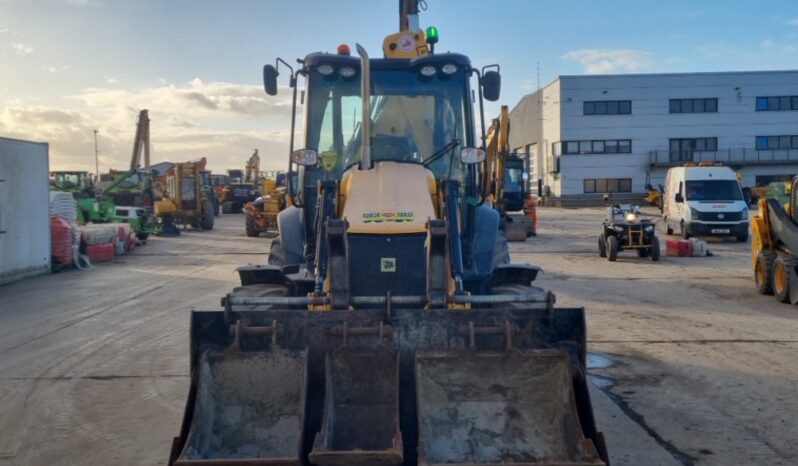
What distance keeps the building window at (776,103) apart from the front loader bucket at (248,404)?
192 ft

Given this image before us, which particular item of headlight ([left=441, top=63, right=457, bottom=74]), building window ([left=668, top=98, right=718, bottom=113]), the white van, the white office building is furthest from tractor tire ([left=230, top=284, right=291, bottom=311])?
building window ([left=668, top=98, right=718, bottom=113])

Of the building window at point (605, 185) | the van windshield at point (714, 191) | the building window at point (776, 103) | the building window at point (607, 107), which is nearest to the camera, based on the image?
the van windshield at point (714, 191)

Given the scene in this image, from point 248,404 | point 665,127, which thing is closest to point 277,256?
point 248,404

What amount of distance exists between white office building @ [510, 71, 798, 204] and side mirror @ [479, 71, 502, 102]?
48819 millimetres

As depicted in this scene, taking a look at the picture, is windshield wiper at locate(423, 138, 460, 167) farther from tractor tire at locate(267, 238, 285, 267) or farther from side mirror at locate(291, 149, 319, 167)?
tractor tire at locate(267, 238, 285, 267)

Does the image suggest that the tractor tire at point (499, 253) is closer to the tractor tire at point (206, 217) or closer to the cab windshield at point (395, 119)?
the cab windshield at point (395, 119)

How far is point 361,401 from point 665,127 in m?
55.8

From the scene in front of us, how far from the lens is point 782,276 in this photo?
13.0m

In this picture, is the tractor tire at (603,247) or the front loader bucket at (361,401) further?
the tractor tire at (603,247)

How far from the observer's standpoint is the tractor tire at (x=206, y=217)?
33438mm

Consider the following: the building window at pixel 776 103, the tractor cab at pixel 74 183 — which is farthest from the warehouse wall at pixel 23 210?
the building window at pixel 776 103

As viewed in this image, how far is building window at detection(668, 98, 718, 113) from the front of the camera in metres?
56.3

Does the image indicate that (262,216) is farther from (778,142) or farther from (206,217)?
(778,142)

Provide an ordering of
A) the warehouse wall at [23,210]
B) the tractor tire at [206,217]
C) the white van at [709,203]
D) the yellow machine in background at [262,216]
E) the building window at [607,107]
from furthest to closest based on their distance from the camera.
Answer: the building window at [607,107] → the tractor tire at [206,217] → the yellow machine in background at [262,216] → the white van at [709,203] → the warehouse wall at [23,210]
